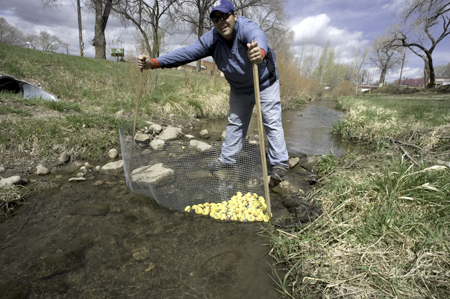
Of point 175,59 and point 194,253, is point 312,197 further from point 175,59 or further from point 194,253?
point 175,59

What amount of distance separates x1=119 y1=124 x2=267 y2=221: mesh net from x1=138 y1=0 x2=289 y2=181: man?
0.17 m

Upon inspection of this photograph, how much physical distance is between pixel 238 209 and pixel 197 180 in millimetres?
752

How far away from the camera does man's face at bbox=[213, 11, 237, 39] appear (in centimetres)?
213

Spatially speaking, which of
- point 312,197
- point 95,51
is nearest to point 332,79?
point 95,51

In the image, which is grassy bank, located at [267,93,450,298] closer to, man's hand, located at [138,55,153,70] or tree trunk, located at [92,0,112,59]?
man's hand, located at [138,55,153,70]

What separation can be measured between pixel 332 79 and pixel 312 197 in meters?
43.8

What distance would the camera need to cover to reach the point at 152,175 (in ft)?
8.73

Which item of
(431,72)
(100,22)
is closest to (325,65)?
(431,72)

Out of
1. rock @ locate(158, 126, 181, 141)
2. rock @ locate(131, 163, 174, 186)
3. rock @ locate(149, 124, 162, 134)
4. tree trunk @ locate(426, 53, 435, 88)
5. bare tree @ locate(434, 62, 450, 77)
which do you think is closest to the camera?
rock @ locate(131, 163, 174, 186)

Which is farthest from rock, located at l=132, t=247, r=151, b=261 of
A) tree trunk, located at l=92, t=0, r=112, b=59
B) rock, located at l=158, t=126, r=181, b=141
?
tree trunk, located at l=92, t=0, r=112, b=59

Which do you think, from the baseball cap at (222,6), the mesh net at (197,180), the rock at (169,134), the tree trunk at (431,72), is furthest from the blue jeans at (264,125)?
the tree trunk at (431,72)

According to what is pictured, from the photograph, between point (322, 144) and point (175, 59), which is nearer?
point (175, 59)

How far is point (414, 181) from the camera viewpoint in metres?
1.73

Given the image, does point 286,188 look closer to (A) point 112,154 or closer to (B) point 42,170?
(A) point 112,154
